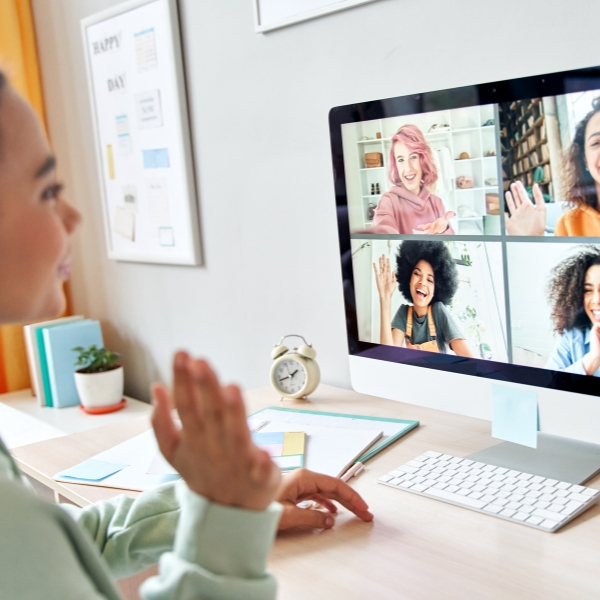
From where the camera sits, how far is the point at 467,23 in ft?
4.10

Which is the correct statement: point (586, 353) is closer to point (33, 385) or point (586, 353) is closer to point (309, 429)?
point (309, 429)

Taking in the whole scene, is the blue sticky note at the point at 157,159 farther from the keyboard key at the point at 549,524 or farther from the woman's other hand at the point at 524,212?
the keyboard key at the point at 549,524

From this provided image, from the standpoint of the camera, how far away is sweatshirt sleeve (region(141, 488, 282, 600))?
22.3 inches

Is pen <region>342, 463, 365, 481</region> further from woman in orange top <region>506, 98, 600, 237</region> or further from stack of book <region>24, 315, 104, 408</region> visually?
stack of book <region>24, 315, 104, 408</region>

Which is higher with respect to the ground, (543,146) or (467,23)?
(467,23)

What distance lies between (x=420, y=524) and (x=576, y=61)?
2.40 ft

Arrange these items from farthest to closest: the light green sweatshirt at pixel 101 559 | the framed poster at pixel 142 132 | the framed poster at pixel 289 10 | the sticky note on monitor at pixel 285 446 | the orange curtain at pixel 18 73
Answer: the orange curtain at pixel 18 73 < the framed poster at pixel 142 132 < the framed poster at pixel 289 10 < the sticky note on monitor at pixel 285 446 < the light green sweatshirt at pixel 101 559

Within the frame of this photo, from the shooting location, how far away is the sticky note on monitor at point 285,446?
3.70 ft

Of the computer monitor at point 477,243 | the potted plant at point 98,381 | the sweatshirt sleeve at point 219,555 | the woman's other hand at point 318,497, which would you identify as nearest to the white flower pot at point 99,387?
the potted plant at point 98,381

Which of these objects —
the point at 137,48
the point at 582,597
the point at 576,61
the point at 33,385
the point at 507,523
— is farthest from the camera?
the point at 33,385

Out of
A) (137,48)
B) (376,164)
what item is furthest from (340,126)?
(137,48)

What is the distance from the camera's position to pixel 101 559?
578 millimetres

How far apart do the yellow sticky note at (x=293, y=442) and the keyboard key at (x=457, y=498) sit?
0.26 meters

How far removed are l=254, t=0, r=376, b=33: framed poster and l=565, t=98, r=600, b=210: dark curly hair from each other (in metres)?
0.65
